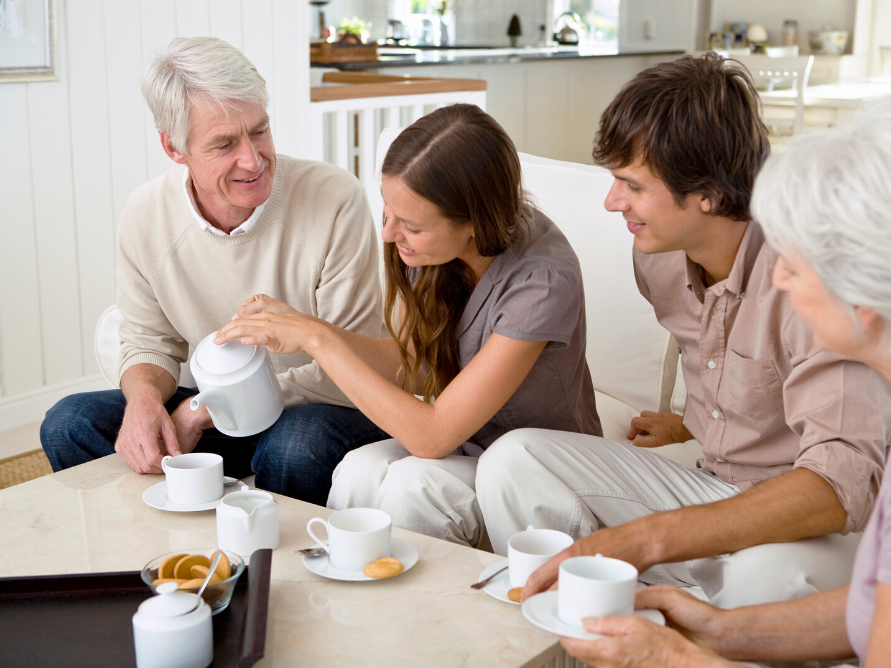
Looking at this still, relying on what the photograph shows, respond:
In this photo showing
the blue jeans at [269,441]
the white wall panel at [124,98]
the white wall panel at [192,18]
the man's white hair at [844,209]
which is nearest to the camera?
the man's white hair at [844,209]

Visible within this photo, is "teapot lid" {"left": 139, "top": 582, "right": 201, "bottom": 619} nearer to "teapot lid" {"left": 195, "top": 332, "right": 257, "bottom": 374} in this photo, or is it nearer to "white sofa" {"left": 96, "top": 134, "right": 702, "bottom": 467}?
"teapot lid" {"left": 195, "top": 332, "right": 257, "bottom": 374}

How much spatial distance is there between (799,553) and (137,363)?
1.25m

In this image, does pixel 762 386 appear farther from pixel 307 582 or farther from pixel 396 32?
pixel 396 32

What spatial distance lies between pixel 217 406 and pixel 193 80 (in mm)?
606

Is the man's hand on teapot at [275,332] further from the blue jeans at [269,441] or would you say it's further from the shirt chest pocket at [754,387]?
the shirt chest pocket at [754,387]

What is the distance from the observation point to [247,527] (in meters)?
1.18

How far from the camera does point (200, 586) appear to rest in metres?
1.03

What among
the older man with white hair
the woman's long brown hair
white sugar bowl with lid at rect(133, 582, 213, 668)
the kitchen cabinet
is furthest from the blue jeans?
the kitchen cabinet

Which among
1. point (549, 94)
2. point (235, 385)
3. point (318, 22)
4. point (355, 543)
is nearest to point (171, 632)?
point (355, 543)

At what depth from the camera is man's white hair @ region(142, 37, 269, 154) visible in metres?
1.64

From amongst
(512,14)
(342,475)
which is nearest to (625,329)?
(342,475)

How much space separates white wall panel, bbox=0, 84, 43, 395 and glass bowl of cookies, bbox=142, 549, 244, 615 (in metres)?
2.12

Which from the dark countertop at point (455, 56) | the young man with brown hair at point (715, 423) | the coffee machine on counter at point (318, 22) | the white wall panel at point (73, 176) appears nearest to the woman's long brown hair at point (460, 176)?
the young man with brown hair at point (715, 423)

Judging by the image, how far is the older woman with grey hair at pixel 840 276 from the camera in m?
0.82
